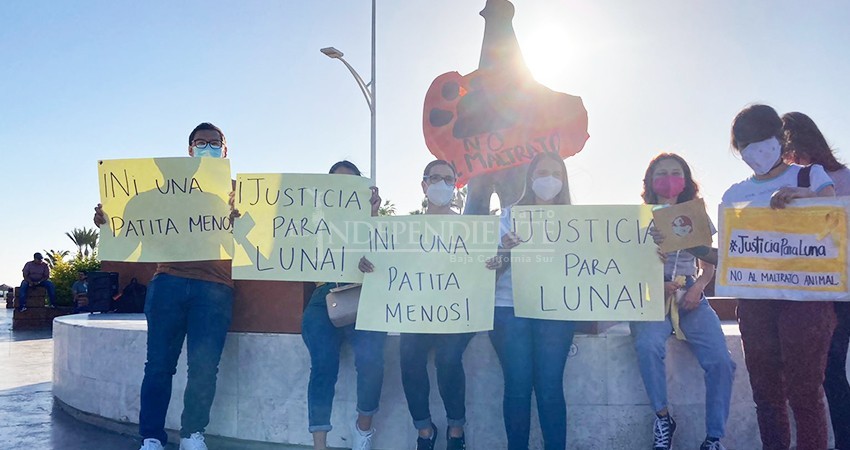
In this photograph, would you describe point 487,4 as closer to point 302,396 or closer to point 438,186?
point 438,186

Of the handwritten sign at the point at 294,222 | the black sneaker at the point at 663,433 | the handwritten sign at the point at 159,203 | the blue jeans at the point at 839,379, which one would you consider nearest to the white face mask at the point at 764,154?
the blue jeans at the point at 839,379

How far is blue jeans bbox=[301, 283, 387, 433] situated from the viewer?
3.60 meters

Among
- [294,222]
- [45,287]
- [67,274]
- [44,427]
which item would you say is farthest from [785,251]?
[67,274]

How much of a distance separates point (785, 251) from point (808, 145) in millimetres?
850

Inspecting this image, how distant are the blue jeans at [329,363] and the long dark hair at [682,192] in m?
1.98

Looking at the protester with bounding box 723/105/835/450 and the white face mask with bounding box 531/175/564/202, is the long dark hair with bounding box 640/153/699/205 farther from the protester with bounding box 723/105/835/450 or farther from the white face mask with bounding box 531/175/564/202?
the white face mask with bounding box 531/175/564/202

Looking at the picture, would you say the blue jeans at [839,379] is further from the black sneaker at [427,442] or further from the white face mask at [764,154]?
the black sneaker at [427,442]

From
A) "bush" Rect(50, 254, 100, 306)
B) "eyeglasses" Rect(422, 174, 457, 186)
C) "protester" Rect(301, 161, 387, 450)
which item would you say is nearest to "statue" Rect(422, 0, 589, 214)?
"eyeglasses" Rect(422, 174, 457, 186)

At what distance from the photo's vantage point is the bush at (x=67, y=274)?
52.9ft

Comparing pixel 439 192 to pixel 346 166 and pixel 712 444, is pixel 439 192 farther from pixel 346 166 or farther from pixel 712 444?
pixel 712 444

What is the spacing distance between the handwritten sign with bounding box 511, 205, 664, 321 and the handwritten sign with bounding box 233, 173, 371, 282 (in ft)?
3.47

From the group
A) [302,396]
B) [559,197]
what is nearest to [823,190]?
[559,197]

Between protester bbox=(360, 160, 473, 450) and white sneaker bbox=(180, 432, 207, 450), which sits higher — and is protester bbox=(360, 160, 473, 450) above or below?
above

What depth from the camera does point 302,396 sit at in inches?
162
